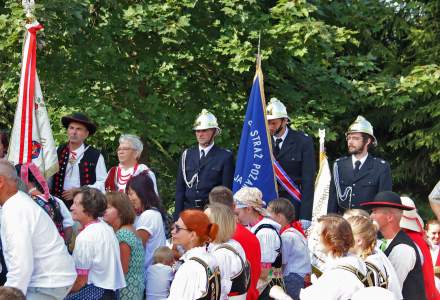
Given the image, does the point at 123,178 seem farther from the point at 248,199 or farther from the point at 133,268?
the point at 133,268

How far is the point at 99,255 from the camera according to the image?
7012 millimetres

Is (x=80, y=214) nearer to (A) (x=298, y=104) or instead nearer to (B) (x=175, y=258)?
(B) (x=175, y=258)

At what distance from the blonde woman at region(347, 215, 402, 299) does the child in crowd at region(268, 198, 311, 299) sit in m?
2.20

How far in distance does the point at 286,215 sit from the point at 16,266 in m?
3.35

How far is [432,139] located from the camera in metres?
18.5

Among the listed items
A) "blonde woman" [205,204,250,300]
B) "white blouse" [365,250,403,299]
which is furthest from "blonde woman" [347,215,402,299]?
"blonde woman" [205,204,250,300]

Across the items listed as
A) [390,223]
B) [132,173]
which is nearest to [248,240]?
[390,223]

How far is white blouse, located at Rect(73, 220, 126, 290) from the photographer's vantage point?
699 cm

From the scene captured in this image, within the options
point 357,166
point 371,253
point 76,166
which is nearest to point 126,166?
point 76,166

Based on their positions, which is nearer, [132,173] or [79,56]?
[132,173]

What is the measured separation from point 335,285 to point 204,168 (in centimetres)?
445

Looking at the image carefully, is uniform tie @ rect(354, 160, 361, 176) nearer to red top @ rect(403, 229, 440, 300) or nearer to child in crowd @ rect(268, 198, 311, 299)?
child in crowd @ rect(268, 198, 311, 299)

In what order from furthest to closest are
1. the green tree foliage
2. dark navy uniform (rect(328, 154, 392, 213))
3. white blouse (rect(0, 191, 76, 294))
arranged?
the green tree foliage, dark navy uniform (rect(328, 154, 392, 213)), white blouse (rect(0, 191, 76, 294))

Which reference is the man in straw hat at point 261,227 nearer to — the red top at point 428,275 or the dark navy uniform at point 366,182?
the red top at point 428,275
